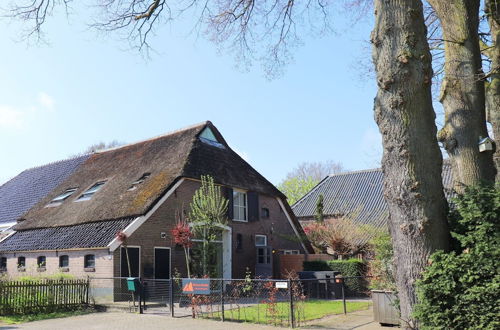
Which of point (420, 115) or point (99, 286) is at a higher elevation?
point (420, 115)

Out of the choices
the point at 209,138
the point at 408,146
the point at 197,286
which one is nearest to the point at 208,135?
the point at 209,138

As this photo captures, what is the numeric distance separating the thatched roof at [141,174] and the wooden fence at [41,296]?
3253 mm

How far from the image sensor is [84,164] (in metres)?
26.2

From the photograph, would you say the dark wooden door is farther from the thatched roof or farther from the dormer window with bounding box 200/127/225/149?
the dormer window with bounding box 200/127/225/149

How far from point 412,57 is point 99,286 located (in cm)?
1398

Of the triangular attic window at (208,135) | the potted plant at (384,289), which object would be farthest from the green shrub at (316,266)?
the potted plant at (384,289)

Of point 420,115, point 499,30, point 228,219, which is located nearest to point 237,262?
point 228,219

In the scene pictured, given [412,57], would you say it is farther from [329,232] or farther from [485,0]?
[329,232]

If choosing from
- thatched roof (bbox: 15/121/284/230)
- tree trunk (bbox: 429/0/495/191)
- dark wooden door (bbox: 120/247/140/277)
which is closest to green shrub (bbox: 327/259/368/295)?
thatched roof (bbox: 15/121/284/230)

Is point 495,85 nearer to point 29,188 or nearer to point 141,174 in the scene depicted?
point 141,174

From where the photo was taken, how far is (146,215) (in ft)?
58.7

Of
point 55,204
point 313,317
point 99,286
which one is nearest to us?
point 313,317

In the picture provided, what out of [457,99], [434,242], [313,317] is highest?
[457,99]

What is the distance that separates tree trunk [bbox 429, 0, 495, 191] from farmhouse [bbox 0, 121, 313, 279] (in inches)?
478
